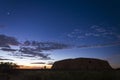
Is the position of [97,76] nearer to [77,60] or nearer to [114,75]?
[114,75]

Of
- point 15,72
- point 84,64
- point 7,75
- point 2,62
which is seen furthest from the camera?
point 84,64

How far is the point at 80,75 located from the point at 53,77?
3.40 metres

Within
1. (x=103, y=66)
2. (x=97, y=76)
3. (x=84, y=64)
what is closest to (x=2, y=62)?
(x=97, y=76)

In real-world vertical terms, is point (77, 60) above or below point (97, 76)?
above

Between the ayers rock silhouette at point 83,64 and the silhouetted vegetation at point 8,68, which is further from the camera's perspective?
the ayers rock silhouette at point 83,64

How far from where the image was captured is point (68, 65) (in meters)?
72.6

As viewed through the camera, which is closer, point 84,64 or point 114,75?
point 114,75

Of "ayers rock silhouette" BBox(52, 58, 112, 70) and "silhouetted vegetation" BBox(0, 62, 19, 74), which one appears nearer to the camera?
"silhouetted vegetation" BBox(0, 62, 19, 74)

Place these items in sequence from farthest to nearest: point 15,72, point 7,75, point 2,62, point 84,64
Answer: point 84,64, point 2,62, point 15,72, point 7,75

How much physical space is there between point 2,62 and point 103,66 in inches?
1658

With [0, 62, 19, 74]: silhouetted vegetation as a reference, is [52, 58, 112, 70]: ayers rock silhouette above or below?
above

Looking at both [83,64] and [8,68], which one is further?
[83,64]

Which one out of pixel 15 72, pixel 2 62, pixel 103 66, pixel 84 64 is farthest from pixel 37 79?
pixel 103 66

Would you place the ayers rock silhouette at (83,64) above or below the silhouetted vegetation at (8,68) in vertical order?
above
